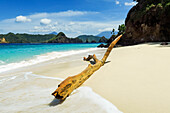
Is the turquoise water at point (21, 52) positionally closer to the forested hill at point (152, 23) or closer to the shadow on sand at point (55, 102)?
the shadow on sand at point (55, 102)

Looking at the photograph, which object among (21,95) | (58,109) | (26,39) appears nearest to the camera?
(58,109)

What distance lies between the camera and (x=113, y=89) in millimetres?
2750

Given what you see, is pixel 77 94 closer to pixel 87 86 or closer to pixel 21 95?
pixel 87 86

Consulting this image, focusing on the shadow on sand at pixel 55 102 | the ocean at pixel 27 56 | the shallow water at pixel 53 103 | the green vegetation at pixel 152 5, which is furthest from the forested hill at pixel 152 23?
the shadow on sand at pixel 55 102

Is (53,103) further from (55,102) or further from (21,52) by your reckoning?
(21,52)

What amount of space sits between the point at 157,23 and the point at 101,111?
2477 centimetres

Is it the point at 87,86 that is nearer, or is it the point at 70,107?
the point at 70,107

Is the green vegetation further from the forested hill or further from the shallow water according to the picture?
the shallow water

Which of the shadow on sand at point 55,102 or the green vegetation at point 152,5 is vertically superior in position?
the green vegetation at point 152,5

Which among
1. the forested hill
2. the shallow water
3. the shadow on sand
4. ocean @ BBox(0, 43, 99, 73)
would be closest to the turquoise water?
ocean @ BBox(0, 43, 99, 73)

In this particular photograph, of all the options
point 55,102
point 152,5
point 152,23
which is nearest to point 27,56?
point 55,102

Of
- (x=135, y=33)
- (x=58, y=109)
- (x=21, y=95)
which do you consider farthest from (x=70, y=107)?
(x=135, y=33)

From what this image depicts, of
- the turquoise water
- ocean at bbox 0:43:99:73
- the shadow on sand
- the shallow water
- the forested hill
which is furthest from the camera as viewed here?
the forested hill

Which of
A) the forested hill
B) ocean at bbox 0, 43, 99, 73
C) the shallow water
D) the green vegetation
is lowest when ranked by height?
the shallow water
